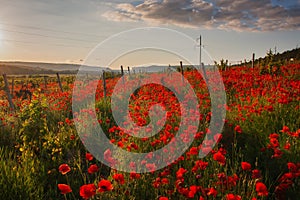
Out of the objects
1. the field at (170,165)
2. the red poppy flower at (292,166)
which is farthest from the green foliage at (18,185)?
the red poppy flower at (292,166)

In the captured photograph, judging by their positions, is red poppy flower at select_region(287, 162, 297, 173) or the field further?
the field

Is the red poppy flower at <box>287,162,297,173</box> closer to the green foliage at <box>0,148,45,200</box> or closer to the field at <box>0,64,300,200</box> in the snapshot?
the field at <box>0,64,300,200</box>

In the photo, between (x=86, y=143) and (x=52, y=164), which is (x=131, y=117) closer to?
(x=86, y=143)

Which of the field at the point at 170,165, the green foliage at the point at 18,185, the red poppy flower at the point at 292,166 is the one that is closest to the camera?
the red poppy flower at the point at 292,166

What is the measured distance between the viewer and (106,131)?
597 cm

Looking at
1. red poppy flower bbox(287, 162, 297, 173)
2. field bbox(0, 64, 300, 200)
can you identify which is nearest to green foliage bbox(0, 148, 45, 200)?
field bbox(0, 64, 300, 200)

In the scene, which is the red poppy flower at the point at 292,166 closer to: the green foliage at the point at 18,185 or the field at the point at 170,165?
the field at the point at 170,165

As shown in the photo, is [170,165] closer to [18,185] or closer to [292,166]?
[292,166]

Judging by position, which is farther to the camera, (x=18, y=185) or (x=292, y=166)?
(x=18, y=185)

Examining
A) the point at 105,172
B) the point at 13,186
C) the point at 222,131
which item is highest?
the point at 222,131

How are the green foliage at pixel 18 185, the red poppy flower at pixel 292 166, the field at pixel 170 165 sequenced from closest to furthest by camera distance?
the red poppy flower at pixel 292 166 < the field at pixel 170 165 < the green foliage at pixel 18 185

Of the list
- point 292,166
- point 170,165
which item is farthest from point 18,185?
point 292,166

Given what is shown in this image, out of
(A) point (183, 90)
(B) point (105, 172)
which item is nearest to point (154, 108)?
(B) point (105, 172)

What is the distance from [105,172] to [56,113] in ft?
12.3
